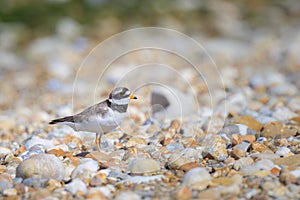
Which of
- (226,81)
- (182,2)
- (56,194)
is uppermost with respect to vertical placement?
(182,2)

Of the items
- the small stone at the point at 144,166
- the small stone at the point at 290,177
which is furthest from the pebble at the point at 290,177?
the small stone at the point at 144,166

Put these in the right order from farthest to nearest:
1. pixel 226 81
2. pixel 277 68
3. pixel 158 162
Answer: pixel 277 68 → pixel 226 81 → pixel 158 162

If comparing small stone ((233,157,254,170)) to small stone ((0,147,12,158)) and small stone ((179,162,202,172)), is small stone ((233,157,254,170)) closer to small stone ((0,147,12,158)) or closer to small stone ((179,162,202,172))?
small stone ((179,162,202,172))

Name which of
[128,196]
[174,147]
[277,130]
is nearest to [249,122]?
[277,130]

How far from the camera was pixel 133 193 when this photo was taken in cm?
457

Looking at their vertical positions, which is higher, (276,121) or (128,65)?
(128,65)

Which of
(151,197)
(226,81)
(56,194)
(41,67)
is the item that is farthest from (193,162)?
(41,67)

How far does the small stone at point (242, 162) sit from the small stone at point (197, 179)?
440mm

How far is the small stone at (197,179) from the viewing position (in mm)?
4699

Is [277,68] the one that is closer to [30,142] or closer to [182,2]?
[30,142]

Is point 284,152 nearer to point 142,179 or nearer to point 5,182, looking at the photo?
point 142,179

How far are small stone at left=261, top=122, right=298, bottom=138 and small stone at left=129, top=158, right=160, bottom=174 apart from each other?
169 cm

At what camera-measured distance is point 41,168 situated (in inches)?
195

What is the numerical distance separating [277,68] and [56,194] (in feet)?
24.0
